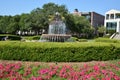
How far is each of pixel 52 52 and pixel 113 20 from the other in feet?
214

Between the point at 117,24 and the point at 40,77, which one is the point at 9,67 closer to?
the point at 40,77

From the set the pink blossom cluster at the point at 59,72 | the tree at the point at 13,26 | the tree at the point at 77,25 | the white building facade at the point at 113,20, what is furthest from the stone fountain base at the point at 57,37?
the white building facade at the point at 113,20

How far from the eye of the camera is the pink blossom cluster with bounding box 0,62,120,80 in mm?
8759

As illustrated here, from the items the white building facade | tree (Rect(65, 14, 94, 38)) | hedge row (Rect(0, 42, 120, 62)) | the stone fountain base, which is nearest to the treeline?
tree (Rect(65, 14, 94, 38))

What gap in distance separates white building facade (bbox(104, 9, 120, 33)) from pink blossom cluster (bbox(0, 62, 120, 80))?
66221 mm

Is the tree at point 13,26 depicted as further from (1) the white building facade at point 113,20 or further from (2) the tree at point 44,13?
(1) the white building facade at point 113,20

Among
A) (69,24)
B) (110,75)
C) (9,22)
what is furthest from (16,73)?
(9,22)

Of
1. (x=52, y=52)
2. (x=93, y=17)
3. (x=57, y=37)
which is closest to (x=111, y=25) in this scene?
(x=93, y=17)

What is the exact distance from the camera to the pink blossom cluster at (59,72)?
876 centimetres

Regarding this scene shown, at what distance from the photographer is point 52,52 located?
1417 centimetres

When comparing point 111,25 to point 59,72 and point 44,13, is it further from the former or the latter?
point 59,72

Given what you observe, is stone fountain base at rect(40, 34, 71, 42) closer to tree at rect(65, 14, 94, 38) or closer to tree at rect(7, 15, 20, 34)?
tree at rect(65, 14, 94, 38)

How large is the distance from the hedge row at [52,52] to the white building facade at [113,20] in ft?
201

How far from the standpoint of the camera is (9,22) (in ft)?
247
